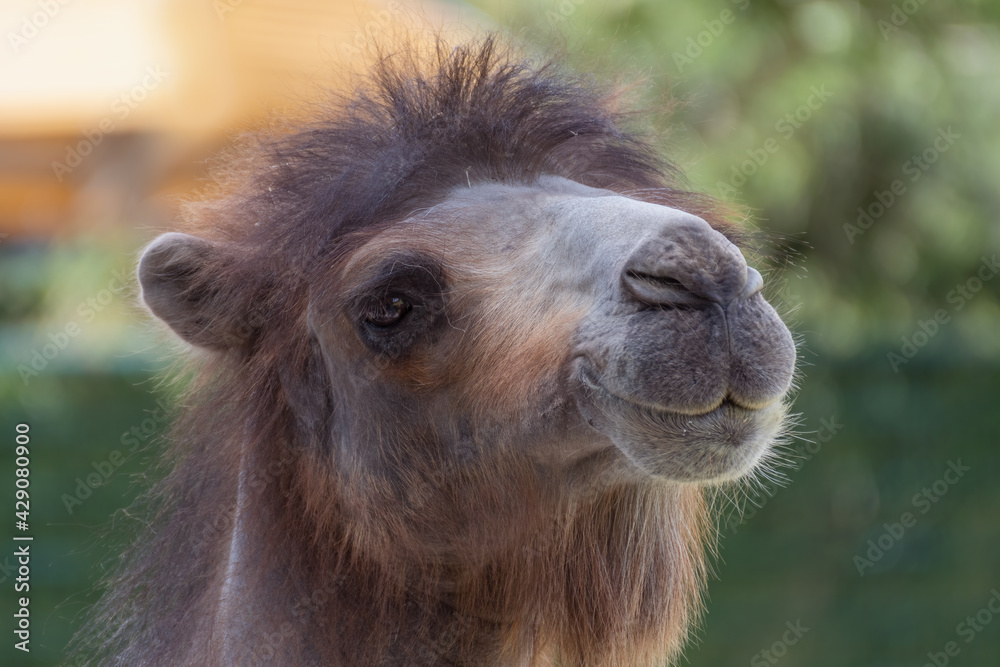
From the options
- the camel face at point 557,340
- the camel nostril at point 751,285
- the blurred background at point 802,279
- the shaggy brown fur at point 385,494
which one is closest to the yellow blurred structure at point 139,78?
the blurred background at point 802,279

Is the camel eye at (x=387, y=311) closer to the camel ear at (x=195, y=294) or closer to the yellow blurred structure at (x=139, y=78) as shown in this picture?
the camel ear at (x=195, y=294)

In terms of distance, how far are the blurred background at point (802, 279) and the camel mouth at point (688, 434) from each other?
20.0 feet

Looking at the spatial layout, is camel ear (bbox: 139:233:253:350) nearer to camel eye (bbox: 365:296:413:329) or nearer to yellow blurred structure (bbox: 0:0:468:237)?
camel eye (bbox: 365:296:413:329)

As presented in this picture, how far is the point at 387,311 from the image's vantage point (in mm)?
3133

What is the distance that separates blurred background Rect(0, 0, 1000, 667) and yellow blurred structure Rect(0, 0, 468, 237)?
0.11 feet

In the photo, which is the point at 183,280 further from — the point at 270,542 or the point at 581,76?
the point at 581,76

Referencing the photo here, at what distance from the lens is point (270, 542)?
3.33 m

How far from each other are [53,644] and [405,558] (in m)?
7.48

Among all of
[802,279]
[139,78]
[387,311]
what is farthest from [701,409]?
[139,78]

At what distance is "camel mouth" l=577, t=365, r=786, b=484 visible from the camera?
8.54 ft

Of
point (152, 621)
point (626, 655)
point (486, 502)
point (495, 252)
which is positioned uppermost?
point (495, 252)

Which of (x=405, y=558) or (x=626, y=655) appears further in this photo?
(x=626, y=655)

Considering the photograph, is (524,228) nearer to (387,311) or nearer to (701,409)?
(387,311)

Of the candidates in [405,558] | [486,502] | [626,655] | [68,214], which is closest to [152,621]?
[405,558]
